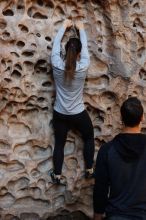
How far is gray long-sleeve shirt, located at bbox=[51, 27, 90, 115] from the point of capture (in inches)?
132

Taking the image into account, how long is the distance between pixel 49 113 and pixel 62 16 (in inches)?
29.3

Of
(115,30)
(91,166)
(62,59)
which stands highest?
(115,30)

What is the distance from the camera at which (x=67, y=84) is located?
132 inches

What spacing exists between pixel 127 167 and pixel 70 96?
4.24 feet

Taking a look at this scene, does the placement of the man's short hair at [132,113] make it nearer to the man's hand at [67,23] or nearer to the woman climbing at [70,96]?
the woman climbing at [70,96]

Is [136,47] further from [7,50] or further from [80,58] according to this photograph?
[7,50]

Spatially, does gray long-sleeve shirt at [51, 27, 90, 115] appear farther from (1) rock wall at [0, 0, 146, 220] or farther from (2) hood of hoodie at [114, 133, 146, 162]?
(2) hood of hoodie at [114, 133, 146, 162]

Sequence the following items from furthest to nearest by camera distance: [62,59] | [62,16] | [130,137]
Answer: [62,16] < [62,59] < [130,137]

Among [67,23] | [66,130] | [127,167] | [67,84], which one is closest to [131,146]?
[127,167]

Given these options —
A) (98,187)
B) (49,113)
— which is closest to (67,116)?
(49,113)

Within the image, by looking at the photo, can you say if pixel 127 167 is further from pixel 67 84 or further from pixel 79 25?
pixel 79 25

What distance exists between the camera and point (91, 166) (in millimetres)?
3664

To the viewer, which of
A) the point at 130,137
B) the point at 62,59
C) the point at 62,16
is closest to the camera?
the point at 130,137

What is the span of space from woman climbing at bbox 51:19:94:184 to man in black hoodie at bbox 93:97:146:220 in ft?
3.85
